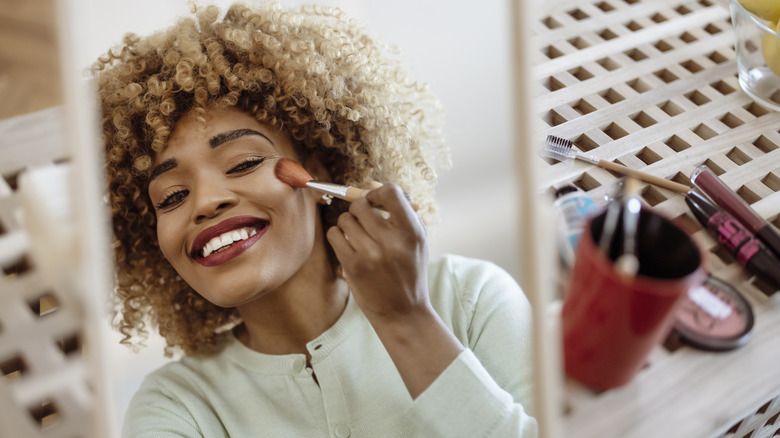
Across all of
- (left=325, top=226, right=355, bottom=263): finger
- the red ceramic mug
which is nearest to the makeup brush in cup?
the red ceramic mug

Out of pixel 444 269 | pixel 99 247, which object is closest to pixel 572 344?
pixel 99 247

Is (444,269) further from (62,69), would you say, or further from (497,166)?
(497,166)

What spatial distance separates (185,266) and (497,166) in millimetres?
933

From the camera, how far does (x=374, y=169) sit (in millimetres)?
879

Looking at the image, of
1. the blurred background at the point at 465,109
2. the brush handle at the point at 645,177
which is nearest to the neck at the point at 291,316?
the brush handle at the point at 645,177

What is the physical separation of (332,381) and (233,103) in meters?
0.30

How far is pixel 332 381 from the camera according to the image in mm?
758

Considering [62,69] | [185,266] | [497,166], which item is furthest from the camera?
[497,166]

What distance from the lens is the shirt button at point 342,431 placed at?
28.4 inches

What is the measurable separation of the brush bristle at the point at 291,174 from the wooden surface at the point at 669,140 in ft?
0.76

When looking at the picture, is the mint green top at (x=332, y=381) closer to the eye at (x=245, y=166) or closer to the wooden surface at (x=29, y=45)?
the eye at (x=245, y=166)

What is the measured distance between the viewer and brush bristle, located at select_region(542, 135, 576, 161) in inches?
25.5

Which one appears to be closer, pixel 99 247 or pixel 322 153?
pixel 99 247

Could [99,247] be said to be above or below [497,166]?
above
